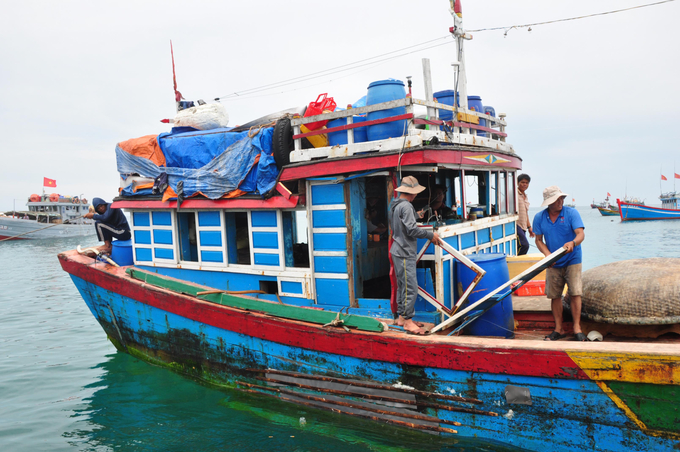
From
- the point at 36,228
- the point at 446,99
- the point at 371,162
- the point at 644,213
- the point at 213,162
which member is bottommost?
the point at 644,213

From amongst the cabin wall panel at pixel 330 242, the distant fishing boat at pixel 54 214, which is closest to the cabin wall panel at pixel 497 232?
the cabin wall panel at pixel 330 242

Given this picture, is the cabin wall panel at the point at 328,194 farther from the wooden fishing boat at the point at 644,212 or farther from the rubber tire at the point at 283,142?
the wooden fishing boat at the point at 644,212

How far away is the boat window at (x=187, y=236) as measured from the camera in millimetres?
7688

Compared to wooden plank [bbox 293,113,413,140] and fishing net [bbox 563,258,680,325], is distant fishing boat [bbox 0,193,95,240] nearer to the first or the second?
wooden plank [bbox 293,113,413,140]

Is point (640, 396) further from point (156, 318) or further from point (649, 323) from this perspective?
point (156, 318)

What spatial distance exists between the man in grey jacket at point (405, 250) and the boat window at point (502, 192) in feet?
9.36

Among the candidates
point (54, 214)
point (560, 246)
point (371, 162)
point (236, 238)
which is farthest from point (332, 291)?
point (54, 214)

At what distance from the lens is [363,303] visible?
18.4 feet

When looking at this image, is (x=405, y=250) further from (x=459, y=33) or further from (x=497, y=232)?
(x=459, y=33)

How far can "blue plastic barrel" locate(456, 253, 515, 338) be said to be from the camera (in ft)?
15.8

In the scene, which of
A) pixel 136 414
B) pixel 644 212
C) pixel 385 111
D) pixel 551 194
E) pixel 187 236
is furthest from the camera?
pixel 644 212

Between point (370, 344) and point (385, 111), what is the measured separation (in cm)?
271

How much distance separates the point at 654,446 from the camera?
3.58m

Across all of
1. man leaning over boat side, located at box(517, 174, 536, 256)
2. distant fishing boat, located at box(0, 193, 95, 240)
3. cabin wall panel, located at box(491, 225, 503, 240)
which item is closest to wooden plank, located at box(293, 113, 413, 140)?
cabin wall panel, located at box(491, 225, 503, 240)
